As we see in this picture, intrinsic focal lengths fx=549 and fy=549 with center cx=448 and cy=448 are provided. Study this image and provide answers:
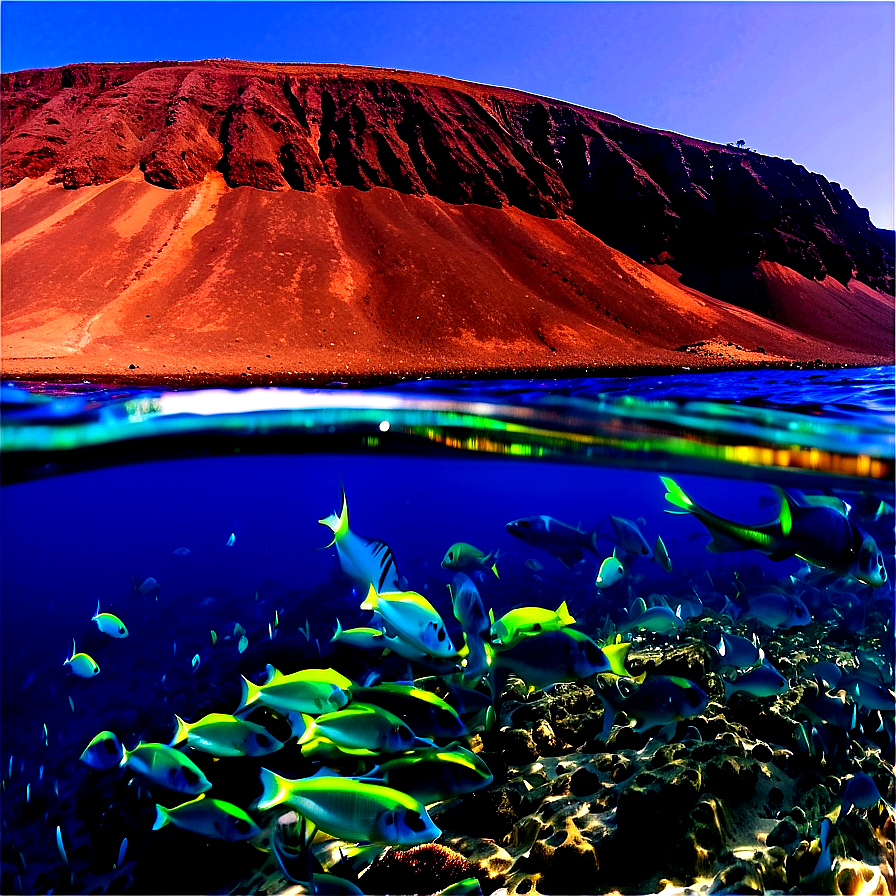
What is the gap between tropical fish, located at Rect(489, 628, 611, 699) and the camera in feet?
9.21

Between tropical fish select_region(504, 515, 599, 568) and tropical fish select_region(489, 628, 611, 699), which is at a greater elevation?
tropical fish select_region(504, 515, 599, 568)

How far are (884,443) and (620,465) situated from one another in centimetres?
396

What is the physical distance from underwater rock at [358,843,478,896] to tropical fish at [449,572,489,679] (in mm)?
1174

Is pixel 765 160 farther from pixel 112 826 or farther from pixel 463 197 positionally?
pixel 112 826

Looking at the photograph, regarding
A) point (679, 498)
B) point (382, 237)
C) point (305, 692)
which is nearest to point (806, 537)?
point (679, 498)

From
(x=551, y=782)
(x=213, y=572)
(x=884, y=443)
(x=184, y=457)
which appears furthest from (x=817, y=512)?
(x=213, y=572)

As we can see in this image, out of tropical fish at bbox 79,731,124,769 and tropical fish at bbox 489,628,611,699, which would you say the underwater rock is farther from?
tropical fish at bbox 79,731,124,769

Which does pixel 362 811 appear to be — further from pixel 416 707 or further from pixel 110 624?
pixel 110 624

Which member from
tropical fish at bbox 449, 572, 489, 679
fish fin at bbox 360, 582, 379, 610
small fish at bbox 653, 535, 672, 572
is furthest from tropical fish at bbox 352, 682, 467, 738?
small fish at bbox 653, 535, 672, 572

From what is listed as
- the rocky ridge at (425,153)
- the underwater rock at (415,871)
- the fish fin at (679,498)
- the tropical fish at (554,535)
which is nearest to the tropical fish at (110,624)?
the underwater rock at (415,871)

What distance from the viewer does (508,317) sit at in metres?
33.7

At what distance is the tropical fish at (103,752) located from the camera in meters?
3.64

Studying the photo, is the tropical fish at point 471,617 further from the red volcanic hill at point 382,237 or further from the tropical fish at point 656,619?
the red volcanic hill at point 382,237

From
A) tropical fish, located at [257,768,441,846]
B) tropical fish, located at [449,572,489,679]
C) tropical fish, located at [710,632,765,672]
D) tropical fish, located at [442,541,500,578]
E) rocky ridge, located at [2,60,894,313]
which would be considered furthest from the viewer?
rocky ridge, located at [2,60,894,313]
